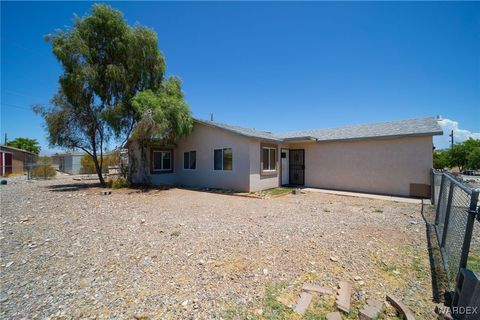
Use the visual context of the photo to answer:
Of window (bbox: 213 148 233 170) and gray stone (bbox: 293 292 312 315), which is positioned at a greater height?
window (bbox: 213 148 233 170)

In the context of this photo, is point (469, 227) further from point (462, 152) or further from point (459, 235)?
point (462, 152)

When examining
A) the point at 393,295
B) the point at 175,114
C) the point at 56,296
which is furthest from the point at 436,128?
the point at 56,296

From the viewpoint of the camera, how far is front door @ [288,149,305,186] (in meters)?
14.0

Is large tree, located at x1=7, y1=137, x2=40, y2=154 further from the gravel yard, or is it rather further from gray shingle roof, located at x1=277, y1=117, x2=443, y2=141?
gray shingle roof, located at x1=277, y1=117, x2=443, y2=141

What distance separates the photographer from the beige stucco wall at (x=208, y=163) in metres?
11.5

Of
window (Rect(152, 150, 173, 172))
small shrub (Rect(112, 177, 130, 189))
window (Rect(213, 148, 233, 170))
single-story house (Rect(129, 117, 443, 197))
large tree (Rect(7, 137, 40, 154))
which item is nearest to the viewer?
single-story house (Rect(129, 117, 443, 197))

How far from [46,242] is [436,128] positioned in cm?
→ 1395

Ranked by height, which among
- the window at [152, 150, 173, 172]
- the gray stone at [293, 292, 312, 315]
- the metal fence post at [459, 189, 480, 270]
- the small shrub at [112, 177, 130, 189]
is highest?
the window at [152, 150, 173, 172]

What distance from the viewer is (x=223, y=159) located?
12359mm

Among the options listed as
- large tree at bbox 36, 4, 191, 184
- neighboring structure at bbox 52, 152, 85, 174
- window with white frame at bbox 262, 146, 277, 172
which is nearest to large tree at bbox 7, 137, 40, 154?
neighboring structure at bbox 52, 152, 85, 174

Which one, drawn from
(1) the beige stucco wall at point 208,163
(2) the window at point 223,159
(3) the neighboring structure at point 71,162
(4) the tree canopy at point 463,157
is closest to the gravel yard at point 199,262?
(1) the beige stucco wall at point 208,163

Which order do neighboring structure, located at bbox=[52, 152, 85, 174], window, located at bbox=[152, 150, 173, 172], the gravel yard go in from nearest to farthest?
the gravel yard < window, located at bbox=[152, 150, 173, 172] < neighboring structure, located at bbox=[52, 152, 85, 174]

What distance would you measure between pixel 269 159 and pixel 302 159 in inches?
99.7

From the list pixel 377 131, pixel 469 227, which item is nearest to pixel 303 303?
pixel 469 227
